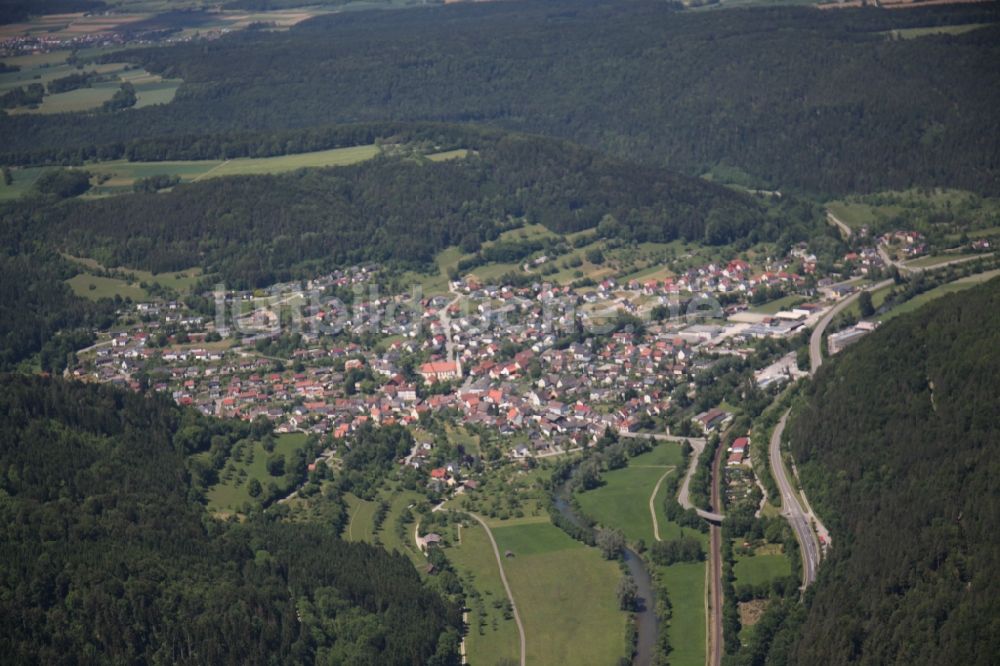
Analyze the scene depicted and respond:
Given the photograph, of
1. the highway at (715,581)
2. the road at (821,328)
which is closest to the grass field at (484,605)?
the highway at (715,581)

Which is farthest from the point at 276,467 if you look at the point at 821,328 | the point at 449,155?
the point at 449,155

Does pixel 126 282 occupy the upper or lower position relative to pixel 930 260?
upper

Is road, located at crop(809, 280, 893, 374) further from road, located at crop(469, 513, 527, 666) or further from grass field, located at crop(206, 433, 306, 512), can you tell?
grass field, located at crop(206, 433, 306, 512)

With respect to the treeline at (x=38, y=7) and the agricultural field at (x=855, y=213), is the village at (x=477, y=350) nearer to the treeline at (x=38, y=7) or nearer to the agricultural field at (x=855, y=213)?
the agricultural field at (x=855, y=213)

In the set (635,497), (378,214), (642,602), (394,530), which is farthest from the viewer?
(378,214)

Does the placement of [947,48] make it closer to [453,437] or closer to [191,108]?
[191,108]

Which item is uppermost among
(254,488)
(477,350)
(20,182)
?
(20,182)

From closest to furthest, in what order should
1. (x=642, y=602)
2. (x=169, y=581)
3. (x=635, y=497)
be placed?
(x=169, y=581)
(x=642, y=602)
(x=635, y=497)

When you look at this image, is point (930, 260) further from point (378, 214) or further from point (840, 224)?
point (378, 214)
